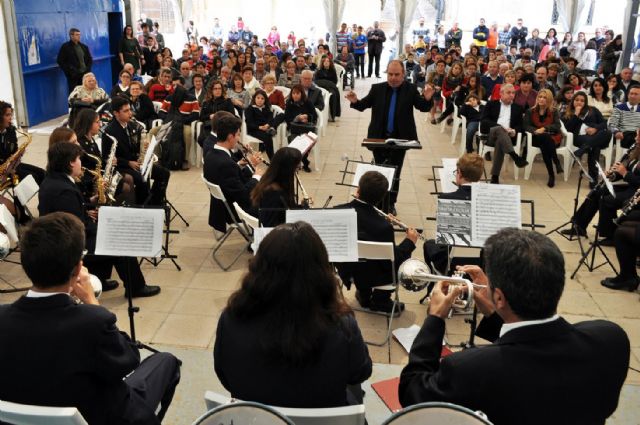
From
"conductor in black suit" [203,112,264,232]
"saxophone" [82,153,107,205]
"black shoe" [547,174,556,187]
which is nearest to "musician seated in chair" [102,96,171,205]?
"saxophone" [82,153,107,205]

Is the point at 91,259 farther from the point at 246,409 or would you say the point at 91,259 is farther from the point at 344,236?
the point at 246,409

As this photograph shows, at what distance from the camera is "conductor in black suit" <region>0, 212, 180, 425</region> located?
6.86ft

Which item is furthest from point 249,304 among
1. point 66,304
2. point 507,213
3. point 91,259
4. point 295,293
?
point 91,259

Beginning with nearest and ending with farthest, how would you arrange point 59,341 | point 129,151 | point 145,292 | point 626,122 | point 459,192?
point 59,341 < point 459,192 < point 145,292 < point 129,151 < point 626,122

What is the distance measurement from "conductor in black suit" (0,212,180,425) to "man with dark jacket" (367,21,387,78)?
52.5 feet

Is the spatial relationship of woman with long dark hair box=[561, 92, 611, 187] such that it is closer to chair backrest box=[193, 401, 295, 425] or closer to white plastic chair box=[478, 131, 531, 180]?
white plastic chair box=[478, 131, 531, 180]

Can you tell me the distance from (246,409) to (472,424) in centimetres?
68

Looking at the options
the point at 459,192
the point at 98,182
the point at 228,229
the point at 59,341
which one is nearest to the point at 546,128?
the point at 459,192

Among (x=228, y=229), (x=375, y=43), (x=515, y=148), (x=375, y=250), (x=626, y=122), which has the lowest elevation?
(x=228, y=229)

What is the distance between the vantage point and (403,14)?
17641 millimetres

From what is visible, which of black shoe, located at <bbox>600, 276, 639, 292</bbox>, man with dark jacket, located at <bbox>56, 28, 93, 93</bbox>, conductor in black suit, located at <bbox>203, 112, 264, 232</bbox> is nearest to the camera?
black shoe, located at <bbox>600, 276, 639, 292</bbox>

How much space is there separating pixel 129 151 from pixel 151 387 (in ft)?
12.9

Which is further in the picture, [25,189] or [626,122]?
[626,122]

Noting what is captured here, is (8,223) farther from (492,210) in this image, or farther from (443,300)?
(443,300)
